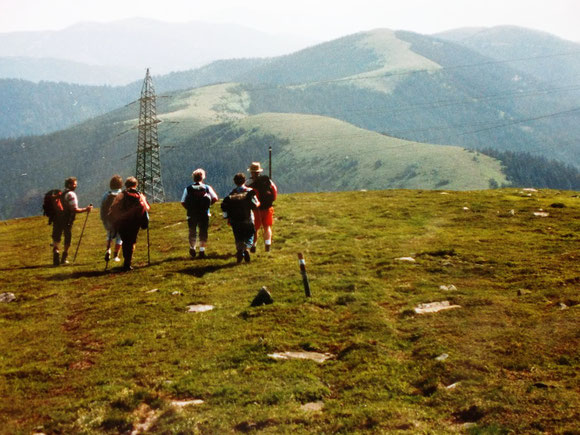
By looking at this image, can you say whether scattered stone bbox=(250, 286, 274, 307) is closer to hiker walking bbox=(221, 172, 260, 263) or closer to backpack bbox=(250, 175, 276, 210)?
hiker walking bbox=(221, 172, 260, 263)

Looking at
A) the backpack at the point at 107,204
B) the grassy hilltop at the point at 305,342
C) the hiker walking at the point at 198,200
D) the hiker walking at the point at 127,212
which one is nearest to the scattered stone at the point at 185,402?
the grassy hilltop at the point at 305,342

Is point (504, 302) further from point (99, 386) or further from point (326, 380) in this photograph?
point (99, 386)

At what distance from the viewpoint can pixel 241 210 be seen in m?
21.9

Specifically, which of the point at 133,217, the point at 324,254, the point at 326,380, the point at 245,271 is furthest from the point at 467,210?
the point at 326,380

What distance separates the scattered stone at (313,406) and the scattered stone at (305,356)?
2.00 m

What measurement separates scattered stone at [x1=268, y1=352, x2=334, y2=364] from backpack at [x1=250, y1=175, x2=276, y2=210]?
11494 millimetres

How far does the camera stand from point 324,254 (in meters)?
24.2

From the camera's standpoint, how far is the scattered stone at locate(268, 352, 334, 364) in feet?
40.3

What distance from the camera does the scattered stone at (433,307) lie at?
50.7 ft

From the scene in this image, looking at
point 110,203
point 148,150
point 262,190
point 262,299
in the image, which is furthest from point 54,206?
point 148,150

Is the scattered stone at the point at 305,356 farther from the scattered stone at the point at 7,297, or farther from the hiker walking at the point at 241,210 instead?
the scattered stone at the point at 7,297

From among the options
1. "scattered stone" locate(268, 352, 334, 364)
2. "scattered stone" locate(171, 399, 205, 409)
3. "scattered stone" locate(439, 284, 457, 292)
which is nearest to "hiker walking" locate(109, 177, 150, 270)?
"scattered stone" locate(268, 352, 334, 364)

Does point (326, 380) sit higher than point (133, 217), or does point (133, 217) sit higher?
point (133, 217)

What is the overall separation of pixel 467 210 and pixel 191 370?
30.4 metres
